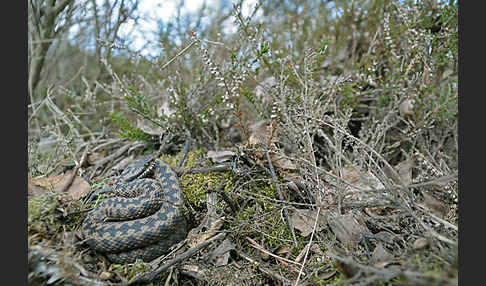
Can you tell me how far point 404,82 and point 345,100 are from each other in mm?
878

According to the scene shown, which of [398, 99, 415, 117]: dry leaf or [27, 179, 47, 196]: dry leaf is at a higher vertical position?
[398, 99, 415, 117]: dry leaf

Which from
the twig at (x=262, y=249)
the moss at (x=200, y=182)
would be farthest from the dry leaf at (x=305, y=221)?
the moss at (x=200, y=182)

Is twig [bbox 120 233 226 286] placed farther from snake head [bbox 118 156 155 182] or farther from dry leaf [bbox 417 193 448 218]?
dry leaf [bbox 417 193 448 218]

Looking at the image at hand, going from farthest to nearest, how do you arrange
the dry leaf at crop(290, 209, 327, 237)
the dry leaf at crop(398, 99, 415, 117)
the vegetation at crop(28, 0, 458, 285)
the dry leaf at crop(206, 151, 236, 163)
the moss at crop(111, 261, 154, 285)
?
the dry leaf at crop(398, 99, 415, 117) → the dry leaf at crop(206, 151, 236, 163) → the dry leaf at crop(290, 209, 327, 237) → the moss at crop(111, 261, 154, 285) → the vegetation at crop(28, 0, 458, 285)

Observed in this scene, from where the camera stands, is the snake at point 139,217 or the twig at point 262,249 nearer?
the twig at point 262,249

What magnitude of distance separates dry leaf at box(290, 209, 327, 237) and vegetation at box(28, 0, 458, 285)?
17 mm

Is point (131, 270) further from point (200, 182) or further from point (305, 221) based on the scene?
point (305, 221)

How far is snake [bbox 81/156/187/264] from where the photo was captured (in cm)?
251

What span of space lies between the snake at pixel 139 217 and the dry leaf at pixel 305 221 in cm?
104

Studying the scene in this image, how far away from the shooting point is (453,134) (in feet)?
11.5

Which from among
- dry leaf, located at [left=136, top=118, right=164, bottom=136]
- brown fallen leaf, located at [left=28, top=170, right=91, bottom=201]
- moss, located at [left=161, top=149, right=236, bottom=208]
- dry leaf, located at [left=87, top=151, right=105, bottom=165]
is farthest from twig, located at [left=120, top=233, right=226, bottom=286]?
dry leaf, located at [left=87, top=151, right=105, bottom=165]

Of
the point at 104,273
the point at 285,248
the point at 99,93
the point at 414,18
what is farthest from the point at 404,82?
the point at 99,93

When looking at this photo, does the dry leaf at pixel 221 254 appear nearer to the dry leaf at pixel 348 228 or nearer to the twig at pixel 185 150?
the dry leaf at pixel 348 228

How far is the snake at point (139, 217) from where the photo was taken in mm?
2508
